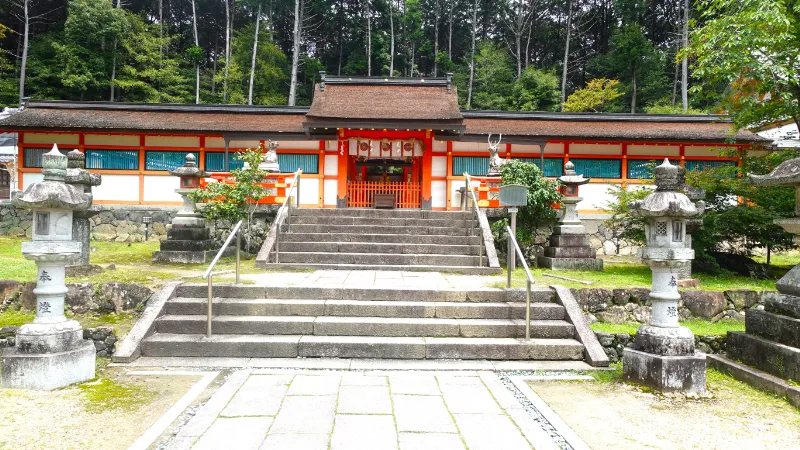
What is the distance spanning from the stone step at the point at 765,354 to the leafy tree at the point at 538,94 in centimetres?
2436

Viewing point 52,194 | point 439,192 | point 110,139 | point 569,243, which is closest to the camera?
point 52,194

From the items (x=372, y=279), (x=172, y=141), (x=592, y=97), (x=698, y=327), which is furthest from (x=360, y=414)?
(x=592, y=97)

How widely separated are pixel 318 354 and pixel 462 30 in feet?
127

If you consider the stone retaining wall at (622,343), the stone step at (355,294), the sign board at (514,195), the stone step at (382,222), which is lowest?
the stone retaining wall at (622,343)

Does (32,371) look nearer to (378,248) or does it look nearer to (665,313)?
(378,248)

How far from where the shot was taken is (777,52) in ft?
28.6

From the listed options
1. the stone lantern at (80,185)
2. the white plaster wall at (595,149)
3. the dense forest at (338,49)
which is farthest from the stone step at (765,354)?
the dense forest at (338,49)

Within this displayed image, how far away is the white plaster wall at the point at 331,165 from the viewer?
15203 millimetres

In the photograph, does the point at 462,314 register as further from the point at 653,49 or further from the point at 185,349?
the point at 653,49

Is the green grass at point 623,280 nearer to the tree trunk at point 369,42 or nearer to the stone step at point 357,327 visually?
the stone step at point 357,327

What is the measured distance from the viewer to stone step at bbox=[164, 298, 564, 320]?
20.6ft

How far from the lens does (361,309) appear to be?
20.6 ft

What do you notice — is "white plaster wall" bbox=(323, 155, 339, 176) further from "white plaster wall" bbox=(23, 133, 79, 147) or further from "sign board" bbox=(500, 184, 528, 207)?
"white plaster wall" bbox=(23, 133, 79, 147)

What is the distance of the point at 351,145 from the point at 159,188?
22.3 ft
